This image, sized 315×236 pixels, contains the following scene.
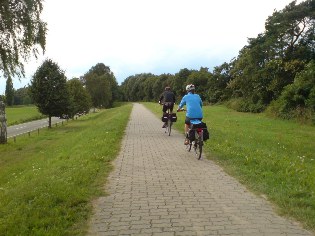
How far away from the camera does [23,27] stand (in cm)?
2000

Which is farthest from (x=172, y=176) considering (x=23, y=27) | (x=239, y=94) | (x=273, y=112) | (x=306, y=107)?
(x=239, y=94)

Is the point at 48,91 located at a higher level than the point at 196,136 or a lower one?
higher

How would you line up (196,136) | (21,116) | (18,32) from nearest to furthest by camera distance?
(196,136), (18,32), (21,116)

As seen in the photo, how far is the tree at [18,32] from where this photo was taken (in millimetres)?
19094

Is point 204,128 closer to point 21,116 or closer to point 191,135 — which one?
point 191,135

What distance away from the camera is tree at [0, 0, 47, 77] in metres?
19.1

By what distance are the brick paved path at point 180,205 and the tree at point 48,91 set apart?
29615 mm

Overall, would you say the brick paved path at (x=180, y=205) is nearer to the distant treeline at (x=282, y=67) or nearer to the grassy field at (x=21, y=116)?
the distant treeline at (x=282, y=67)

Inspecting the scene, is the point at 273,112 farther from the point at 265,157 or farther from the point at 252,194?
the point at 252,194

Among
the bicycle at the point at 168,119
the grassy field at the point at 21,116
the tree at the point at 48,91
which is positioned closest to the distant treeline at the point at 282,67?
the bicycle at the point at 168,119

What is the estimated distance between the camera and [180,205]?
19.7ft

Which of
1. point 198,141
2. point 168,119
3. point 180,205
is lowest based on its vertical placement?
point 180,205

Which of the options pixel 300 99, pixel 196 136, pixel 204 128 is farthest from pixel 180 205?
pixel 300 99

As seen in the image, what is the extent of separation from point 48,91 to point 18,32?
58.1 feet
